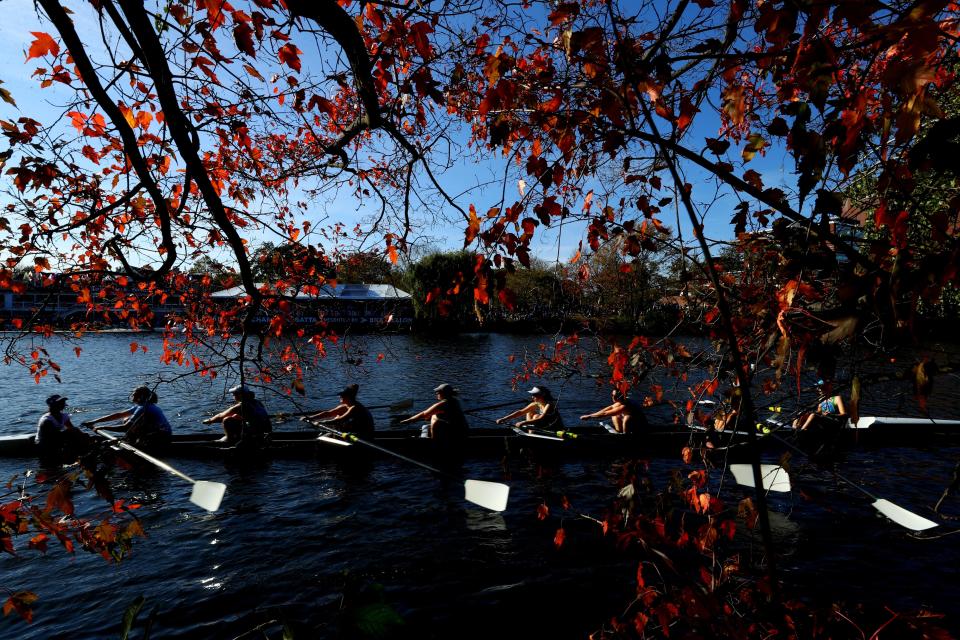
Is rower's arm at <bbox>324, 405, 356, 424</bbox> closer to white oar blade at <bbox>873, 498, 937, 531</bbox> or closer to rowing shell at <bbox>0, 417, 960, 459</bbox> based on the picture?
rowing shell at <bbox>0, 417, 960, 459</bbox>

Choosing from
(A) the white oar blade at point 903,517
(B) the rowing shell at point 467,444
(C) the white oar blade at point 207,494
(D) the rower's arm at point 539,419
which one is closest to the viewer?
(A) the white oar blade at point 903,517

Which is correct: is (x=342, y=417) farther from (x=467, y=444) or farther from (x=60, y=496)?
(x=60, y=496)

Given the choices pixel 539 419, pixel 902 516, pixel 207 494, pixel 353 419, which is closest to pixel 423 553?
pixel 207 494

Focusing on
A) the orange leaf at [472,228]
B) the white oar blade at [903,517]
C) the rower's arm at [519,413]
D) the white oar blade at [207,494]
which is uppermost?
the orange leaf at [472,228]

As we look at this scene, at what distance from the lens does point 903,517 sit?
8.32m

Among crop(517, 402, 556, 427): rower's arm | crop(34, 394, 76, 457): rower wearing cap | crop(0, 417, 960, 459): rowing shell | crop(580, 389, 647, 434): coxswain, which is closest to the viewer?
crop(34, 394, 76, 457): rower wearing cap

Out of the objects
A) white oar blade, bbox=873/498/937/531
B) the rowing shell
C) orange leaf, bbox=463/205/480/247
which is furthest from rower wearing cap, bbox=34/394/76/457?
white oar blade, bbox=873/498/937/531

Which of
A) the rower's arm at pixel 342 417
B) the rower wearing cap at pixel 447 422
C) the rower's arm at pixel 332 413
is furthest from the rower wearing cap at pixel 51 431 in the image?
the rower wearing cap at pixel 447 422

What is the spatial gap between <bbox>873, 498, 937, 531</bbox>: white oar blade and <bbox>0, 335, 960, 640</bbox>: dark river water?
211 mm

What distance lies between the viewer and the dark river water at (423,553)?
6402 mm

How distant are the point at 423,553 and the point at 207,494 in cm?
428

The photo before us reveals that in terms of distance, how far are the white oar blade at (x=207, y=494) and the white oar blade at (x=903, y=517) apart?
11.3 meters

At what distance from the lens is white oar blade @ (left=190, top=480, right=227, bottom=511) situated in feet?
29.7

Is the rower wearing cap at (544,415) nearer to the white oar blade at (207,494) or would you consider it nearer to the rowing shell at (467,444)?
the rowing shell at (467,444)
